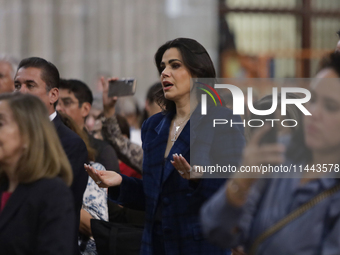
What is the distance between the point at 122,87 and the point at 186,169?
1814 millimetres

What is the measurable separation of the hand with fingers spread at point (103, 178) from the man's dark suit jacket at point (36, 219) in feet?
1.45

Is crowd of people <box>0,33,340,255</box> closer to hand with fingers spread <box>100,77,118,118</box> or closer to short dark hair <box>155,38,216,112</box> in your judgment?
short dark hair <box>155,38,216,112</box>

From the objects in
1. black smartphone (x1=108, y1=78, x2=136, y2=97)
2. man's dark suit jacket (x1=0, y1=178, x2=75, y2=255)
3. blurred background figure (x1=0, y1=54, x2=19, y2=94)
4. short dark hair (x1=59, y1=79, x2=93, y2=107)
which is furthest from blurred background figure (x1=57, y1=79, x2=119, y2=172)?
man's dark suit jacket (x1=0, y1=178, x2=75, y2=255)

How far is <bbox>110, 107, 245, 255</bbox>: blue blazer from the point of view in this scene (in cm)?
230

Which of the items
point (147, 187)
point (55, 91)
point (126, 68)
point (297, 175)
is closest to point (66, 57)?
point (126, 68)

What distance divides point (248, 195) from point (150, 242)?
1068 mm

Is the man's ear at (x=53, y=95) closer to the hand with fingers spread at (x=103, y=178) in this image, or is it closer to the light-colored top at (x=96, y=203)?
the light-colored top at (x=96, y=203)

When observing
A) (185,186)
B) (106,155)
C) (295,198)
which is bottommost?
(106,155)

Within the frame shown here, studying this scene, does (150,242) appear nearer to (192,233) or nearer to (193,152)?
(192,233)

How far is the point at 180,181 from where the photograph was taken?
2.39m

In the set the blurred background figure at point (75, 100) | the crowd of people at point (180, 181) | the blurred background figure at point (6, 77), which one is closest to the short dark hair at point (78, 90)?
the blurred background figure at point (75, 100)

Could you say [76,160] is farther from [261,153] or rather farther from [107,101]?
[261,153]

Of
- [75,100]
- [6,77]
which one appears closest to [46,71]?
[75,100]

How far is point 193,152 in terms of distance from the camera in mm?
2369
